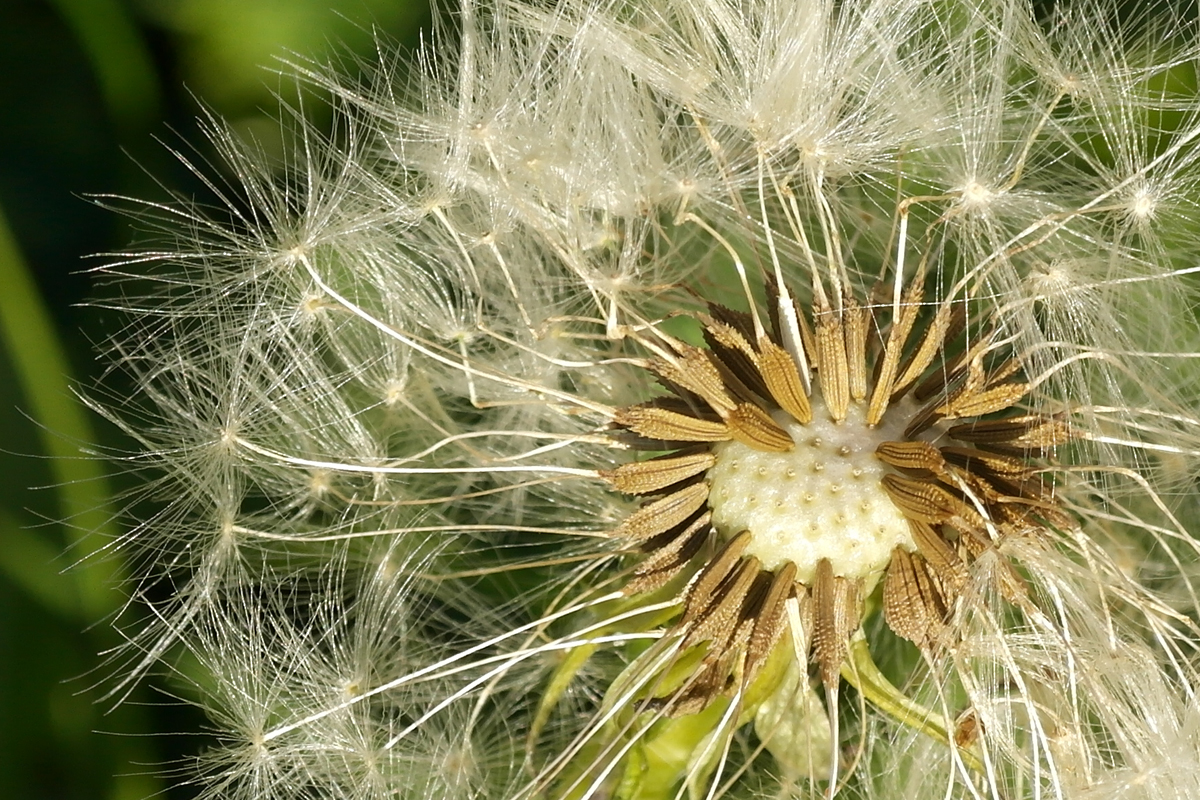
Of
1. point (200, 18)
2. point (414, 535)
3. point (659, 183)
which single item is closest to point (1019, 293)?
point (659, 183)

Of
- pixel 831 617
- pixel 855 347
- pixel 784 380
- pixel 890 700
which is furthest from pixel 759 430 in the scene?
pixel 890 700

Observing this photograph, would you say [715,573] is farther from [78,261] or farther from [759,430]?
[78,261]

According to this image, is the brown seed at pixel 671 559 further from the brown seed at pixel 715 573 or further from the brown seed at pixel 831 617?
the brown seed at pixel 831 617

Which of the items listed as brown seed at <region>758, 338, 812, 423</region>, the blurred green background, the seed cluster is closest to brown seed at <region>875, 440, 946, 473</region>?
the seed cluster

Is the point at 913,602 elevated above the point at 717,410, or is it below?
below

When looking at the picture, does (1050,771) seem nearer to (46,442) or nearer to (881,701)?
(881,701)

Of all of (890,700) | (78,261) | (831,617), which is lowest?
(890,700)
